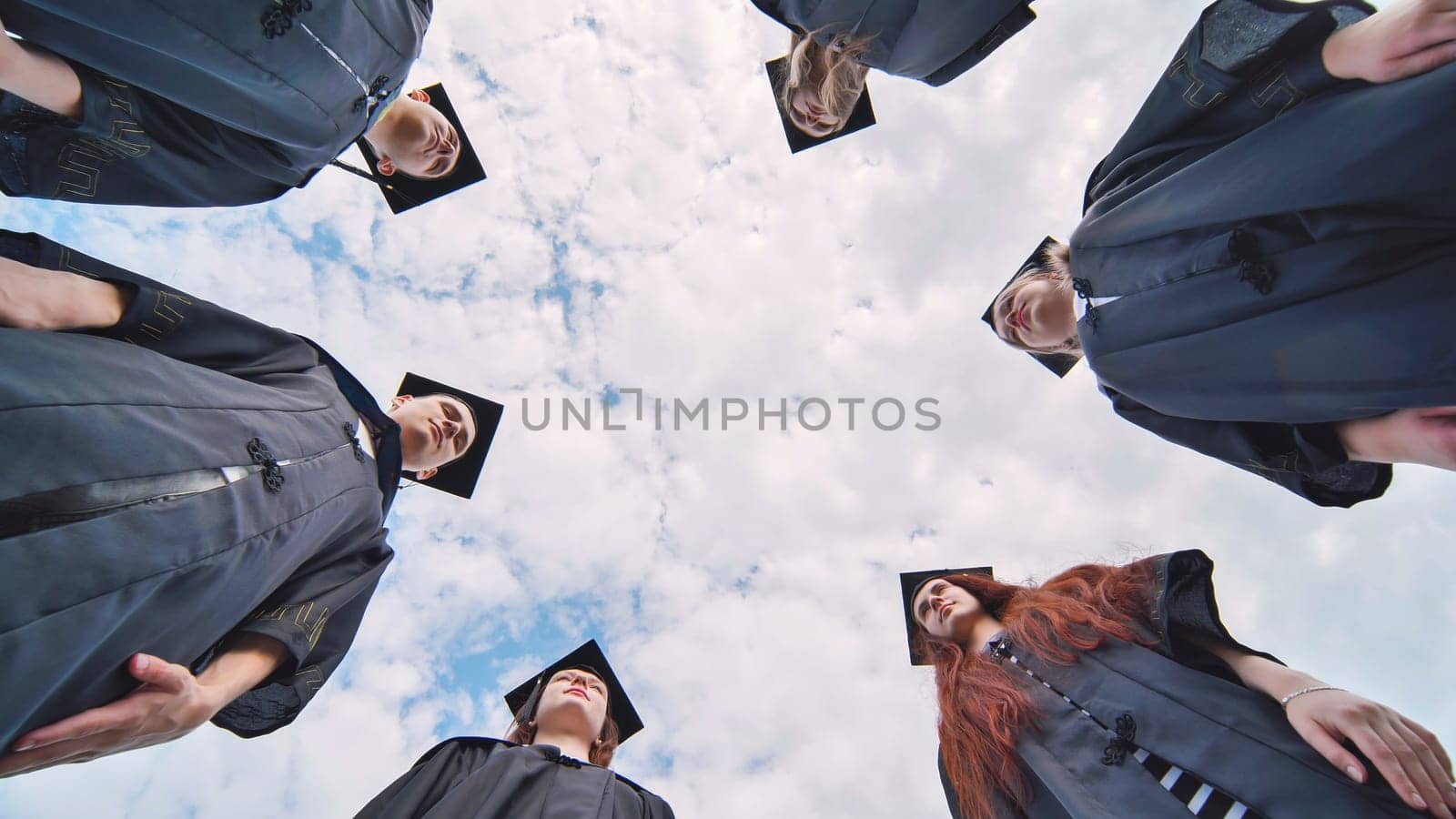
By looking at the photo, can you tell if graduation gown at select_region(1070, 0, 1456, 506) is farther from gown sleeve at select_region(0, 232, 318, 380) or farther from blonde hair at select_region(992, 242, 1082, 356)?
gown sleeve at select_region(0, 232, 318, 380)

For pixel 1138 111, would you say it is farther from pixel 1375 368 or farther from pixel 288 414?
pixel 288 414

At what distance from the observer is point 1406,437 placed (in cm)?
200

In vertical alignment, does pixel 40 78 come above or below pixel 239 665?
above

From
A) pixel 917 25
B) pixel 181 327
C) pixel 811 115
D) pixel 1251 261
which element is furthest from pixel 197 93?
pixel 1251 261

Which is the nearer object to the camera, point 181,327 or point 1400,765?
point 1400,765

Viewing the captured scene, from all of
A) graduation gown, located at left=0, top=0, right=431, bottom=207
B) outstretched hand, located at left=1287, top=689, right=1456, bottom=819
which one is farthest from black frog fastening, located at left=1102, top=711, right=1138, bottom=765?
graduation gown, located at left=0, top=0, right=431, bottom=207

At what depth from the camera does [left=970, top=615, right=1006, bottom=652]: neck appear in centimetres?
394

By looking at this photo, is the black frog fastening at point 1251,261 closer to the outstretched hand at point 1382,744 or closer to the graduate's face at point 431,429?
the outstretched hand at point 1382,744

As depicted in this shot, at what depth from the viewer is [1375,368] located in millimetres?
1953

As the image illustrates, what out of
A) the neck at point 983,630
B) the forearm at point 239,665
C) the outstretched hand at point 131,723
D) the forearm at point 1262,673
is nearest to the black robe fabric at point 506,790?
the forearm at point 239,665

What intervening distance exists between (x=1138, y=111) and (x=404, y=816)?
4760 mm

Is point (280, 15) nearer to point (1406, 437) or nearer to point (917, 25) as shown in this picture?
point (917, 25)

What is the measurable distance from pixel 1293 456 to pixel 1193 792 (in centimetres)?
143

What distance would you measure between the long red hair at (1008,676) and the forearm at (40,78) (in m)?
4.60
